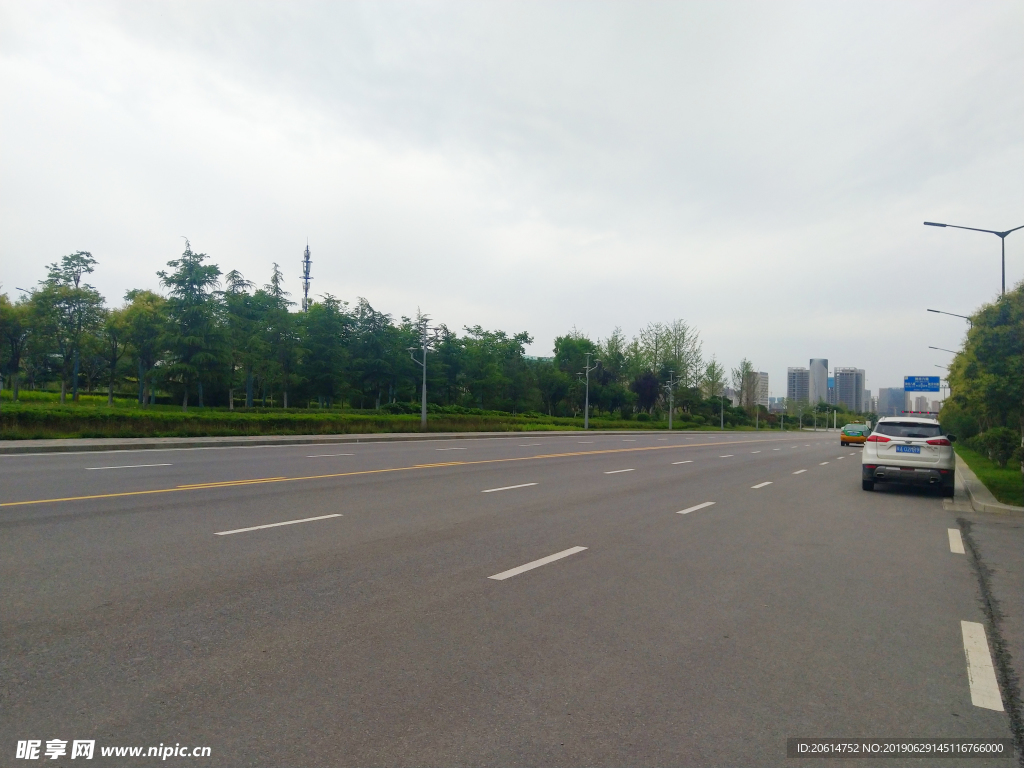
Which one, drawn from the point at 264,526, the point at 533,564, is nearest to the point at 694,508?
the point at 533,564

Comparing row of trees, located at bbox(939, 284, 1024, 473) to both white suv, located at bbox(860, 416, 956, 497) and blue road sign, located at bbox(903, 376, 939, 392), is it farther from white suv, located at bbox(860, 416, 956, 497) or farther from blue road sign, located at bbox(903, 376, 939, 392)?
blue road sign, located at bbox(903, 376, 939, 392)

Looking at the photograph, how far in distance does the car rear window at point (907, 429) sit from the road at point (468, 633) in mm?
5221

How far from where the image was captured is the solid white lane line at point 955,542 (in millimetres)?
9291

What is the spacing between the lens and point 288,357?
7812 cm

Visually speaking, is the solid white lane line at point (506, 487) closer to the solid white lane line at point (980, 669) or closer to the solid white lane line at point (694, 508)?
the solid white lane line at point (694, 508)

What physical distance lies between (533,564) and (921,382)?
90.1 meters

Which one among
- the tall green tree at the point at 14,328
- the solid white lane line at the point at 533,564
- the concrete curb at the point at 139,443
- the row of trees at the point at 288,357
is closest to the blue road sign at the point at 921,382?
the row of trees at the point at 288,357

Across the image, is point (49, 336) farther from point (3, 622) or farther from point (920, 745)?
point (920, 745)

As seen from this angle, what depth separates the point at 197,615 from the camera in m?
5.33

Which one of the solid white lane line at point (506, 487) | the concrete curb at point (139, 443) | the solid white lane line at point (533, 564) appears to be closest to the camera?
the solid white lane line at point (533, 564)

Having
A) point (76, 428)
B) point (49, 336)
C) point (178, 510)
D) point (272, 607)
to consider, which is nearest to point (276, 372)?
point (49, 336)

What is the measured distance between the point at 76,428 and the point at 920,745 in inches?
1154

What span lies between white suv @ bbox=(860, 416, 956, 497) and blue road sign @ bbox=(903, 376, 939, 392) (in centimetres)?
7730

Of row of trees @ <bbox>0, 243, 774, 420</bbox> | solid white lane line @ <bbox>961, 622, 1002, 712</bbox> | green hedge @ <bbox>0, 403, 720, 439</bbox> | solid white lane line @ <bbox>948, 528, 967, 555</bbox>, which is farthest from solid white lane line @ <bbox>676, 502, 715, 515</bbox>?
row of trees @ <bbox>0, 243, 774, 420</bbox>
